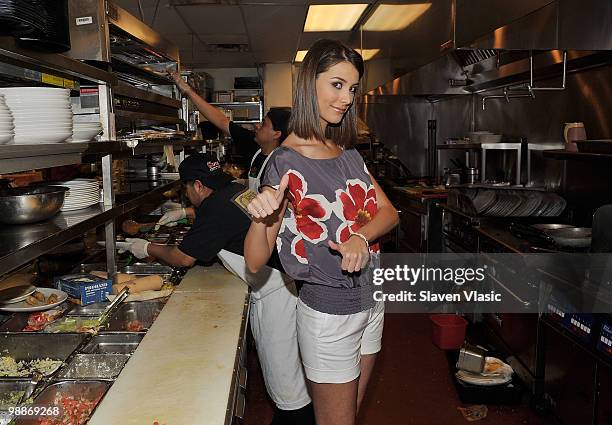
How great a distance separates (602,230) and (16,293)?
8.87 feet

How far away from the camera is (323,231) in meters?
1.79

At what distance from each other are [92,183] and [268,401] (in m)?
1.85

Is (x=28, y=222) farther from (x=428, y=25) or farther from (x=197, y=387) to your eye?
(x=428, y=25)

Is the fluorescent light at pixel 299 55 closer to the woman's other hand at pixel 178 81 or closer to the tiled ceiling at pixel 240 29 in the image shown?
the tiled ceiling at pixel 240 29

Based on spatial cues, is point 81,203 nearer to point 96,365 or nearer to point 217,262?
point 96,365

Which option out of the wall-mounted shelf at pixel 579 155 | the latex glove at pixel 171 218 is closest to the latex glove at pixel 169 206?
the latex glove at pixel 171 218

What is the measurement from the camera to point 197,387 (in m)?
1.56

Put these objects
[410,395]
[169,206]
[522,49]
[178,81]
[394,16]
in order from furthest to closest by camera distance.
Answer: [394,16] < [169,206] < [178,81] < [410,395] < [522,49]

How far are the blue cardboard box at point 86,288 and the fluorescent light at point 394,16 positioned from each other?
3407 millimetres

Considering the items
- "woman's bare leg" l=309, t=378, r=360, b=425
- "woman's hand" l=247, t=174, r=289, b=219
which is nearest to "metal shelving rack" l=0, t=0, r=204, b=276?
"woman's hand" l=247, t=174, r=289, b=219

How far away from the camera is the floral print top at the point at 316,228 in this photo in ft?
5.87

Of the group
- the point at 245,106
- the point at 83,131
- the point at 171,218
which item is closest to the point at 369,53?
the point at 171,218

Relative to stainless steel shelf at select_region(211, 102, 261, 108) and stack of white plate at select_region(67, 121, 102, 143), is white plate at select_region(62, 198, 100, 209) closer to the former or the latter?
stack of white plate at select_region(67, 121, 102, 143)

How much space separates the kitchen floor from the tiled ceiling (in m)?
2.68
